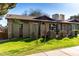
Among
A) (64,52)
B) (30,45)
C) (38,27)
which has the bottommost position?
(64,52)

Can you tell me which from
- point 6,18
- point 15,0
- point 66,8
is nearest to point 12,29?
point 6,18

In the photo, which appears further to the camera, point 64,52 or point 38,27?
point 38,27

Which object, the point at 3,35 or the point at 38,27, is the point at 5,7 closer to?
the point at 3,35

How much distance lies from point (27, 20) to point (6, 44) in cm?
65

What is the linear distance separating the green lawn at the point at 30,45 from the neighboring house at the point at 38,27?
0.40 ft

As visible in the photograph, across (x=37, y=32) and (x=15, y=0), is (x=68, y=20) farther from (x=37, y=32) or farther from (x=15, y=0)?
(x=15, y=0)

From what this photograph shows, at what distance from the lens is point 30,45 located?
182 inches

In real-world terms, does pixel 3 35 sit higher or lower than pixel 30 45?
higher

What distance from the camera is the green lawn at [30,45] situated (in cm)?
455

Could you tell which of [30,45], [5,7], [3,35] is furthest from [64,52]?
[5,7]

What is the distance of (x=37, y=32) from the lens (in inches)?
184

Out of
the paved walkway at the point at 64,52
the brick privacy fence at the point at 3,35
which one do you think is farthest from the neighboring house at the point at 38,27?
the paved walkway at the point at 64,52

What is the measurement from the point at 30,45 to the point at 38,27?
414mm

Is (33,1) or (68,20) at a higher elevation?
(33,1)
